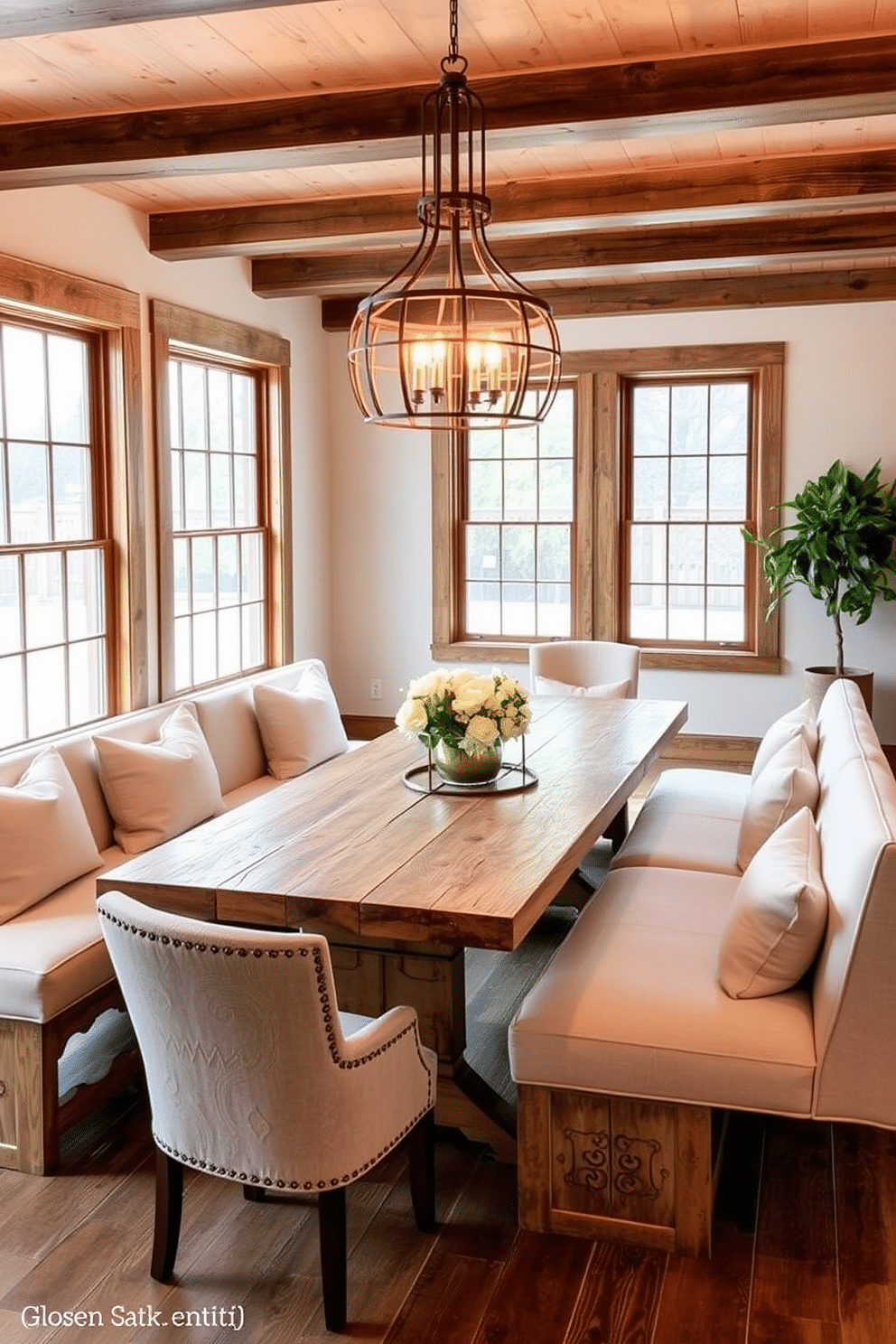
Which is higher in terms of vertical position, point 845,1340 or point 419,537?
point 419,537

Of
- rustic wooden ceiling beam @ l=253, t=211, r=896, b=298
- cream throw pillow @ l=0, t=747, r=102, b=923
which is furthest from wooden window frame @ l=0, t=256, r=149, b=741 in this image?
cream throw pillow @ l=0, t=747, r=102, b=923

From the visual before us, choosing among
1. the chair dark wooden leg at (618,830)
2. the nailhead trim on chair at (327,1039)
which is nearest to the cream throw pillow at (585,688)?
the chair dark wooden leg at (618,830)

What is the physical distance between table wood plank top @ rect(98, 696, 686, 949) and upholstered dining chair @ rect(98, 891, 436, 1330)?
0.84 ft

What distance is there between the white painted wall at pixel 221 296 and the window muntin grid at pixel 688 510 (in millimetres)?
1783

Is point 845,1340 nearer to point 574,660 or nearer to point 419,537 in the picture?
point 574,660

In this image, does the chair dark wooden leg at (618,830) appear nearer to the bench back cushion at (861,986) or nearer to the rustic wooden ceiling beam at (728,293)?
the bench back cushion at (861,986)

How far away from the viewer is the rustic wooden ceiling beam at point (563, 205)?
4.39 m

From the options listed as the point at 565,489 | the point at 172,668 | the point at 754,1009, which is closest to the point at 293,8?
the point at 754,1009

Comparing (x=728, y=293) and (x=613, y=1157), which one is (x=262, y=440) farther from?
(x=613, y=1157)

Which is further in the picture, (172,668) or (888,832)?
(172,668)

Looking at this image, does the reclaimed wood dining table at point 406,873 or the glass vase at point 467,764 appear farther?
the glass vase at point 467,764

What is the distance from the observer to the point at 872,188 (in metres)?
4.38

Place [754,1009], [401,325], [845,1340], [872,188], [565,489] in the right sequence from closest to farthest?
[845,1340], [754,1009], [401,325], [872,188], [565,489]

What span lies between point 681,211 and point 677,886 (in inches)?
99.1
